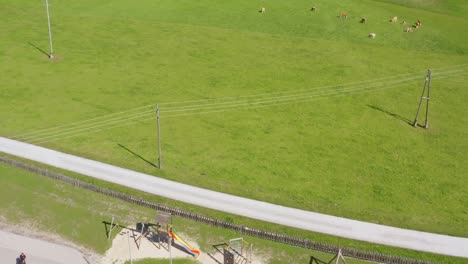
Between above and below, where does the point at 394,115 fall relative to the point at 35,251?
above

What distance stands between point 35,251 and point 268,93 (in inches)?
1065

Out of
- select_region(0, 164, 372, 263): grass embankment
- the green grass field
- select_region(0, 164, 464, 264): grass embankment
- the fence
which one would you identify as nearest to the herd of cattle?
the green grass field

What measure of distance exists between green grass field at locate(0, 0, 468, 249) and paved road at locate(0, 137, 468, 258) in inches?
33.7

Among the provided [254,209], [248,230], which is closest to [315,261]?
[248,230]

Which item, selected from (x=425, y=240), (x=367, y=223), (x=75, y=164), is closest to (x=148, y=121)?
(x=75, y=164)

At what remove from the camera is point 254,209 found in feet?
106

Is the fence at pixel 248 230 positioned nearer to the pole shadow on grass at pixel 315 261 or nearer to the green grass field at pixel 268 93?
the pole shadow on grass at pixel 315 261

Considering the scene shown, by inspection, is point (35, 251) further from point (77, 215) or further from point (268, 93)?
point (268, 93)

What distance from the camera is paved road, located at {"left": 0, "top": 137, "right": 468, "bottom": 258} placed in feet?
98.2

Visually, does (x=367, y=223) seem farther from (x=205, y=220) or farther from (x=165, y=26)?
(x=165, y=26)

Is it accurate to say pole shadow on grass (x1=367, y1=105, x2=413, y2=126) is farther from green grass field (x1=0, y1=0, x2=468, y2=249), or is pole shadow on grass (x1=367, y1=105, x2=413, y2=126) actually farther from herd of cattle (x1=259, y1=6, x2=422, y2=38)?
herd of cattle (x1=259, y1=6, x2=422, y2=38)

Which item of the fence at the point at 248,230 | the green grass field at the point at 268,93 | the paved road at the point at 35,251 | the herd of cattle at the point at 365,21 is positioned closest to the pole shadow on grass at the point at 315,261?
the fence at the point at 248,230

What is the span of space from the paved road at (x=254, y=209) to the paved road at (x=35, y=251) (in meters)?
6.53

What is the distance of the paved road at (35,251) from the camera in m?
28.5
